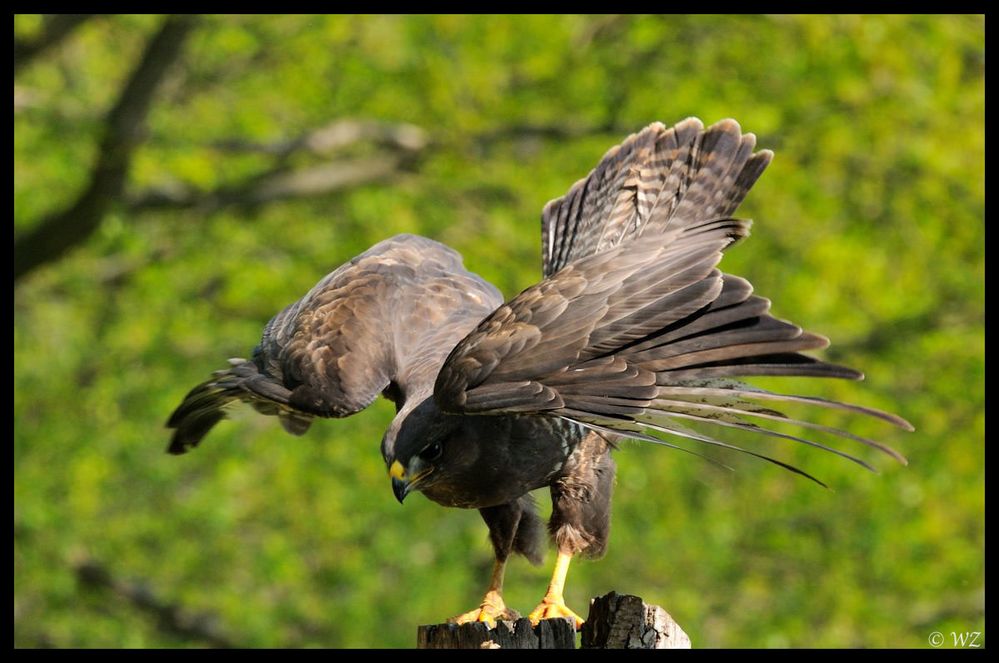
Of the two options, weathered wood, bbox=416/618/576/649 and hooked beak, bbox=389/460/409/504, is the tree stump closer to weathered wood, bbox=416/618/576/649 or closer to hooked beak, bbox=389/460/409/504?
weathered wood, bbox=416/618/576/649

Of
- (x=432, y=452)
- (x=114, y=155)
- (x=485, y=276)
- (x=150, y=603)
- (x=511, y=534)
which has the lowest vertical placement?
(x=511, y=534)

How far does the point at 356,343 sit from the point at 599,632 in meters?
1.76

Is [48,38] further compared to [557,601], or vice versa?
[48,38]

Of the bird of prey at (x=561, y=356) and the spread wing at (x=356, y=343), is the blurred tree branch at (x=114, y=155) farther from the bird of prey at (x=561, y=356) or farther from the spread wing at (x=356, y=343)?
the spread wing at (x=356, y=343)

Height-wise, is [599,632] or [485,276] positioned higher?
[485,276]

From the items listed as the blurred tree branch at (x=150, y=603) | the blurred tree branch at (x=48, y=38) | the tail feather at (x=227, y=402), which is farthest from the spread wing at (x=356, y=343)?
the blurred tree branch at (x=150, y=603)

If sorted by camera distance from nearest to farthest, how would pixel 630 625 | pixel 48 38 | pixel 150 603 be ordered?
pixel 630 625
pixel 48 38
pixel 150 603

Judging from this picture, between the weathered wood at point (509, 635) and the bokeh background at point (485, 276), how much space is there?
28.3 feet

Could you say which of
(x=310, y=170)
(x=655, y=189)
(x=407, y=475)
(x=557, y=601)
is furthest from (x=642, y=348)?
(x=310, y=170)

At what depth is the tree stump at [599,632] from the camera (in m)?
5.02

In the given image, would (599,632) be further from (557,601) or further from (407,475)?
(407,475)

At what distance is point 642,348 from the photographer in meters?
5.35

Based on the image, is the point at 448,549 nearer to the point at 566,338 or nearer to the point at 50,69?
the point at 50,69

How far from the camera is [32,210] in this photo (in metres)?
14.1
